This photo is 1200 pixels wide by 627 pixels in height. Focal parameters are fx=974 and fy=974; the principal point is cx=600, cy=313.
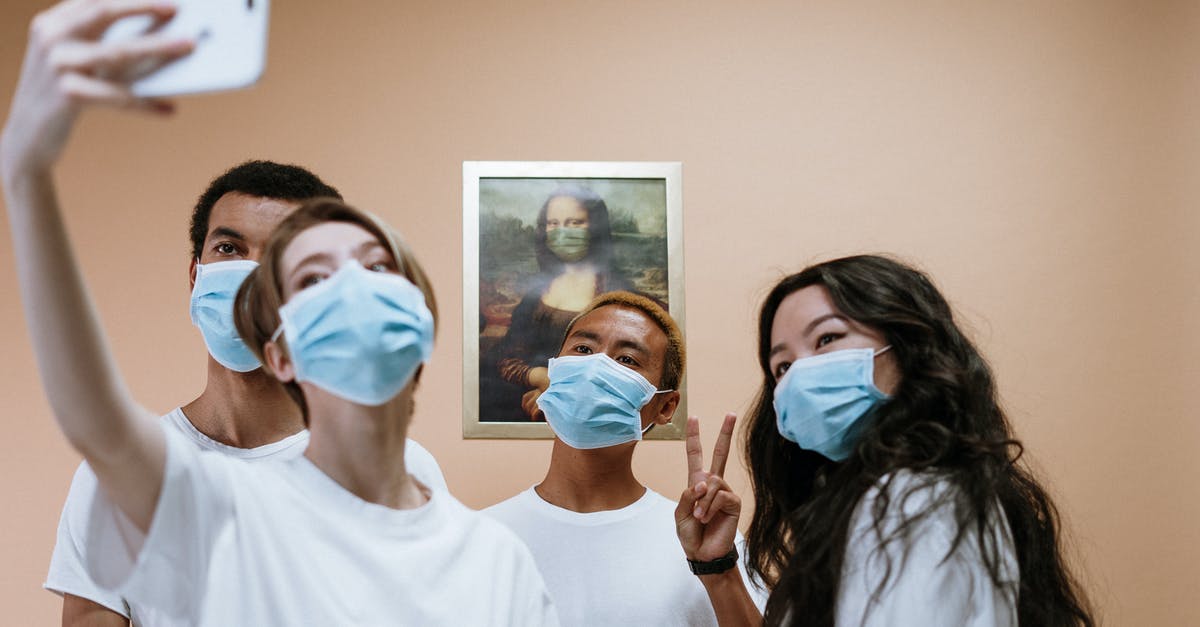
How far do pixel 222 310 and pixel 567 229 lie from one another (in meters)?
1.29

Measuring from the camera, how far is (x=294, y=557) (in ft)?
4.44

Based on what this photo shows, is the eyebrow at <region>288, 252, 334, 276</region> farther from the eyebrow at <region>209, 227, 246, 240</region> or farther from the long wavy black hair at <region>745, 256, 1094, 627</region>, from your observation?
the long wavy black hair at <region>745, 256, 1094, 627</region>

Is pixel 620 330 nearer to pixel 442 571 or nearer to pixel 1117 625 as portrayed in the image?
pixel 442 571

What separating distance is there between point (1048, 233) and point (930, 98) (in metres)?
0.58

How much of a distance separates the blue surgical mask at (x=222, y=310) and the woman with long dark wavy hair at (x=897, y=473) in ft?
3.64

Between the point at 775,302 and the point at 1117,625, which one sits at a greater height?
the point at 775,302

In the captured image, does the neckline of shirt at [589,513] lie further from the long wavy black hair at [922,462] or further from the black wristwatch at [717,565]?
the long wavy black hair at [922,462]

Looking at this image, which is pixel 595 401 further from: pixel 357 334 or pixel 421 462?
pixel 357 334

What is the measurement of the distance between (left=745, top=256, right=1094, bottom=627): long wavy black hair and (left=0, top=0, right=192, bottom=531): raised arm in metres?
1.17

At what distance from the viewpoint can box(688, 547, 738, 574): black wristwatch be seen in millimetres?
2170

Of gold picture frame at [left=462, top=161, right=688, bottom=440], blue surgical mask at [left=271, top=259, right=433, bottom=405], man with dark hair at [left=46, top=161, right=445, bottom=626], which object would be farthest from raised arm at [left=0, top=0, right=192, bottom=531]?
gold picture frame at [left=462, top=161, right=688, bottom=440]

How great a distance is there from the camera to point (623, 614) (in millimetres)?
2295

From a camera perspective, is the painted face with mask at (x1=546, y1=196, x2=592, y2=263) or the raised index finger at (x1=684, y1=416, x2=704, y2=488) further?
the painted face with mask at (x1=546, y1=196, x2=592, y2=263)

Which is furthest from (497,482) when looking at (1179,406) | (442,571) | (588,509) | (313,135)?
(1179,406)
